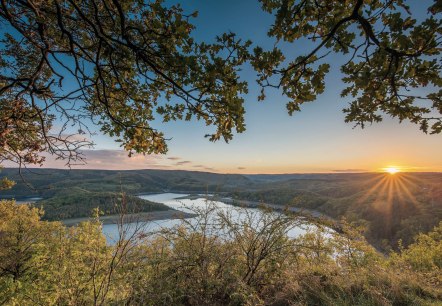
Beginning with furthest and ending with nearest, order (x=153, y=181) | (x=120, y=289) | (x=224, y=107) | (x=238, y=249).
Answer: (x=153, y=181) < (x=238, y=249) < (x=120, y=289) < (x=224, y=107)

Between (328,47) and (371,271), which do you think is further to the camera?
(371,271)

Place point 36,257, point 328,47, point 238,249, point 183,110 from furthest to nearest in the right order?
point 36,257 → point 238,249 → point 183,110 → point 328,47

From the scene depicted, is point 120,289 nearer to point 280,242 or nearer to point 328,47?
point 280,242

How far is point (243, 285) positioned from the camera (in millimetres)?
4855

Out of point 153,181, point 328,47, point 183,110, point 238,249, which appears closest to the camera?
point 328,47

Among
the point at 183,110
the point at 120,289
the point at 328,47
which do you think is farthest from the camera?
the point at 120,289

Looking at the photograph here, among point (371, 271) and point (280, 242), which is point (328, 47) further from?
point (371, 271)

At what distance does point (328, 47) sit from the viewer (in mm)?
2508

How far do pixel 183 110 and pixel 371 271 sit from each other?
637 cm

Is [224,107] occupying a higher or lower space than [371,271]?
higher

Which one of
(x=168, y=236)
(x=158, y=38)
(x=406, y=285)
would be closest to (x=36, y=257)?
(x=168, y=236)

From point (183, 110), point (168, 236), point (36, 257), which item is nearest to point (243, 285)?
point (168, 236)

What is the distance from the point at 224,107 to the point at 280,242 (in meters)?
4.62

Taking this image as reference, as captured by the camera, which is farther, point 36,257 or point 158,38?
point 36,257
